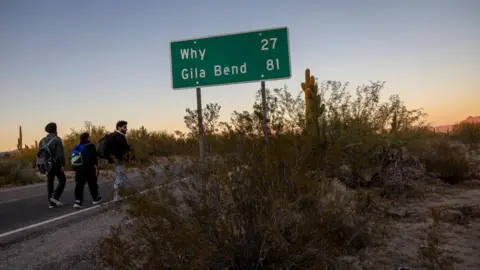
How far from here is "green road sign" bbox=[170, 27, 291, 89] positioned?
9.12m

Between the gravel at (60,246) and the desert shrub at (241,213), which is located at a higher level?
the desert shrub at (241,213)

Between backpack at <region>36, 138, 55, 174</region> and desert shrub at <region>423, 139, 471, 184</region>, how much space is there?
9040 mm


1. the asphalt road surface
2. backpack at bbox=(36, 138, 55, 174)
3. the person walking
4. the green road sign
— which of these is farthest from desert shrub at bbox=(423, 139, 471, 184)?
backpack at bbox=(36, 138, 55, 174)

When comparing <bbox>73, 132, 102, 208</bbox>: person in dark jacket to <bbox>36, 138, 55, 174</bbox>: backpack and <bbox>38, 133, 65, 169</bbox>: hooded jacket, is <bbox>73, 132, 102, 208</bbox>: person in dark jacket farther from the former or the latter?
<bbox>36, 138, 55, 174</bbox>: backpack

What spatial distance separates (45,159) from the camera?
9.35 meters

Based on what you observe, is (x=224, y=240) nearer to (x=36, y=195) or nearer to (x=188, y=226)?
(x=188, y=226)

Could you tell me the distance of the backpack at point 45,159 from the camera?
30.6ft

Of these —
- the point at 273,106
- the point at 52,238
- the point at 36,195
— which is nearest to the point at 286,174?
the point at 273,106

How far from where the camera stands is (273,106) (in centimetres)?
540

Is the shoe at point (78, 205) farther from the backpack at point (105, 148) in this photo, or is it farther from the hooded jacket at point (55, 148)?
the backpack at point (105, 148)

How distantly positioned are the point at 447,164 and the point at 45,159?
30.6 feet

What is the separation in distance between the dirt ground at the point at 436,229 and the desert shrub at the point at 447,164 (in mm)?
1133

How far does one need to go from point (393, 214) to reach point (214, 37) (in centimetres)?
529

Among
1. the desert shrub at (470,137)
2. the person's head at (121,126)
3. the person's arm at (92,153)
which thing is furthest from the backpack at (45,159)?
the desert shrub at (470,137)
